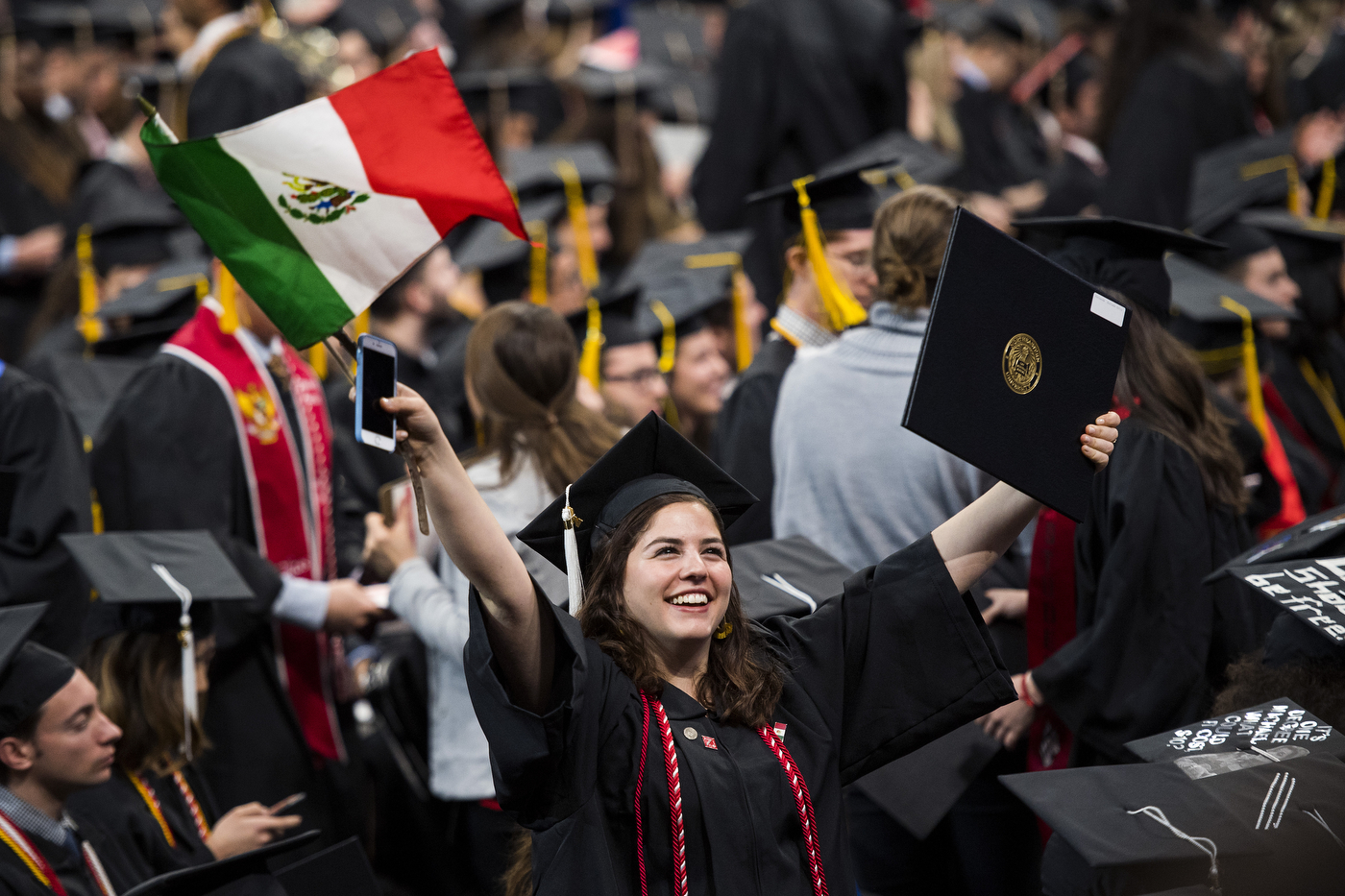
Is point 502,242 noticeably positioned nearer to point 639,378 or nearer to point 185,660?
point 639,378

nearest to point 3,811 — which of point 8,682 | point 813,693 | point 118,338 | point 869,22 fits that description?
point 8,682

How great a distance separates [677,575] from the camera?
2.52 m

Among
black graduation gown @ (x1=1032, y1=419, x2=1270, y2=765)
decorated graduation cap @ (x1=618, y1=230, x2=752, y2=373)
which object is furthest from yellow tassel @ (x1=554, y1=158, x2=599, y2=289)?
black graduation gown @ (x1=1032, y1=419, x2=1270, y2=765)

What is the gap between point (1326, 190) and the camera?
7035 millimetres

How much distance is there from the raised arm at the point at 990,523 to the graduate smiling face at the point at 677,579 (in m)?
0.46

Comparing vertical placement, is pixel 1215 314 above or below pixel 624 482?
above

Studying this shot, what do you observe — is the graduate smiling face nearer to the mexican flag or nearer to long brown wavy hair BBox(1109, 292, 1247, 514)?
the mexican flag

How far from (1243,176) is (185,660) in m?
4.84

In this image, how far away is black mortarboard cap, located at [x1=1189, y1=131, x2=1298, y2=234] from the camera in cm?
584

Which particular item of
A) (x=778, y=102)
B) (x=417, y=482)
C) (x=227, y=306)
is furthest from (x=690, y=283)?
(x=417, y=482)

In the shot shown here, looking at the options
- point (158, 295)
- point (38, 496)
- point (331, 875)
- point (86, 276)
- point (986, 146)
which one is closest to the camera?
point (331, 875)

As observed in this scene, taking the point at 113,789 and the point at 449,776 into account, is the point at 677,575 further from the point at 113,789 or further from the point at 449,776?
the point at 113,789

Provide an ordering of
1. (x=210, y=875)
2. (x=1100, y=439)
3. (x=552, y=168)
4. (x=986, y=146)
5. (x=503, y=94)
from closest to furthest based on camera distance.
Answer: (x=1100, y=439) → (x=210, y=875) → (x=552, y=168) → (x=986, y=146) → (x=503, y=94)

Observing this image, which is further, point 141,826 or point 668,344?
point 668,344
